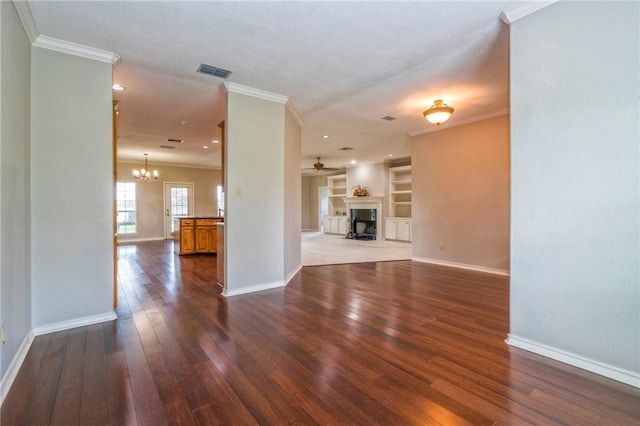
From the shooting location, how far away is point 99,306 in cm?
282

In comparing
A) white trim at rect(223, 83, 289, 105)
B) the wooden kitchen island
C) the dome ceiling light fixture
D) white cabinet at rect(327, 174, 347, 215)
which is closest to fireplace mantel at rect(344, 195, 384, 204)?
white cabinet at rect(327, 174, 347, 215)

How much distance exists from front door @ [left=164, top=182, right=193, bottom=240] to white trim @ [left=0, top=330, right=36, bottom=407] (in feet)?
27.0

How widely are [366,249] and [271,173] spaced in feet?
14.9

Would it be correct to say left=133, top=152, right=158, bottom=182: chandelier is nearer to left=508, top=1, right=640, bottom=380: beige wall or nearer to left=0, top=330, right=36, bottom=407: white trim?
left=0, top=330, right=36, bottom=407: white trim

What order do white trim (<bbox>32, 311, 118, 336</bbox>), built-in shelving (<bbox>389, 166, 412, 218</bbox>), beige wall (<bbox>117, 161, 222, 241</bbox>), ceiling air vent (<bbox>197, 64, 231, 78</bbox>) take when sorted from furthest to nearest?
built-in shelving (<bbox>389, 166, 412, 218</bbox>) < beige wall (<bbox>117, 161, 222, 241</bbox>) < ceiling air vent (<bbox>197, 64, 231, 78</bbox>) < white trim (<bbox>32, 311, 118, 336</bbox>)

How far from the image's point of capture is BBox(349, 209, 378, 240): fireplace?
1019 centimetres

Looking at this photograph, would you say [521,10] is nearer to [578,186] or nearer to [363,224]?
[578,186]

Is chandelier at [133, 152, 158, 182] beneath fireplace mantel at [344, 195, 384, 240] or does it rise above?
above

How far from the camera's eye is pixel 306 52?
2869 mm

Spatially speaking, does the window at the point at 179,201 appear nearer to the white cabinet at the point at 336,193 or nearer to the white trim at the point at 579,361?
the white cabinet at the point at 336,193

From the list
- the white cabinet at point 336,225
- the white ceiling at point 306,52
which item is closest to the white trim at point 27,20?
the white ceiling at point 306,52

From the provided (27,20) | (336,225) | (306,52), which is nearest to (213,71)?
(306,52)

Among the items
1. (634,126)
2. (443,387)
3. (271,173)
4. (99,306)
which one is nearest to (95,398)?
(99,306)

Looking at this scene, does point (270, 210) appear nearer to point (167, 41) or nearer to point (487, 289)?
point (167, 41)
